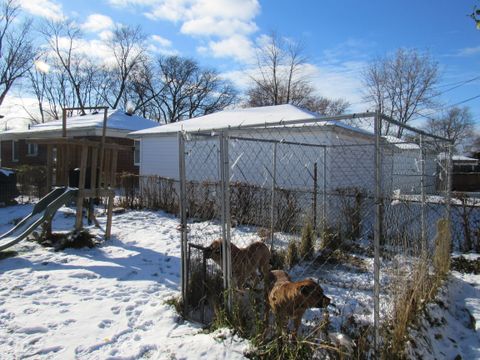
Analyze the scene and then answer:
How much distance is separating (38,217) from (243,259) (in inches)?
171

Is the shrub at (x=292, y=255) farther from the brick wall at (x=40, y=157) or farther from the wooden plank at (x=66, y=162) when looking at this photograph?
the brick wall at (x=40, y=157)

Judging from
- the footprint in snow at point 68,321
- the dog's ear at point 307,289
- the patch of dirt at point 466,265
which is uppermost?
the dog's ear at point 307,289

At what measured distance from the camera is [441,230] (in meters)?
5.03

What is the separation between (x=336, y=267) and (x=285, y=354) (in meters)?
3.16

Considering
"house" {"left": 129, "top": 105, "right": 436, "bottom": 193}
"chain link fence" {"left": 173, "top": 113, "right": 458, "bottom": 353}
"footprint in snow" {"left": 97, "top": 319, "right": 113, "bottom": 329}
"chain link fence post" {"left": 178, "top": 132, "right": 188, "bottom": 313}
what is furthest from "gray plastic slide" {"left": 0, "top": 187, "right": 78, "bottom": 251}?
"chain link fence post" {"left": 178, "top": 132, "right": 188, "bottom": 313}

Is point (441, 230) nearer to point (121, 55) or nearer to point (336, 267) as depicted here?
point (336, 267)

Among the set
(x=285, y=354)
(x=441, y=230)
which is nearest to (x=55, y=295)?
(x=285, y=354)

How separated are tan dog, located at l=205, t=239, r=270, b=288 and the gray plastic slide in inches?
149

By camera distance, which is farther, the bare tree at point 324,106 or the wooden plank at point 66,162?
the bare tree at point 324,106

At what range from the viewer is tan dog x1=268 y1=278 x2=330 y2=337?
110 inches

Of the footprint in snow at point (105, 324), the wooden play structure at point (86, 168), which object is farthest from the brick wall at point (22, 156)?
the footprint in snow at point (105, 324)

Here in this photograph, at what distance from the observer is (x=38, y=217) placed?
642 centimetres

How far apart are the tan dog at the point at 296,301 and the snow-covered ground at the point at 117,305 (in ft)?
1.13

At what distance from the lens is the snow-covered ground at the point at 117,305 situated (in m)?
3.02
